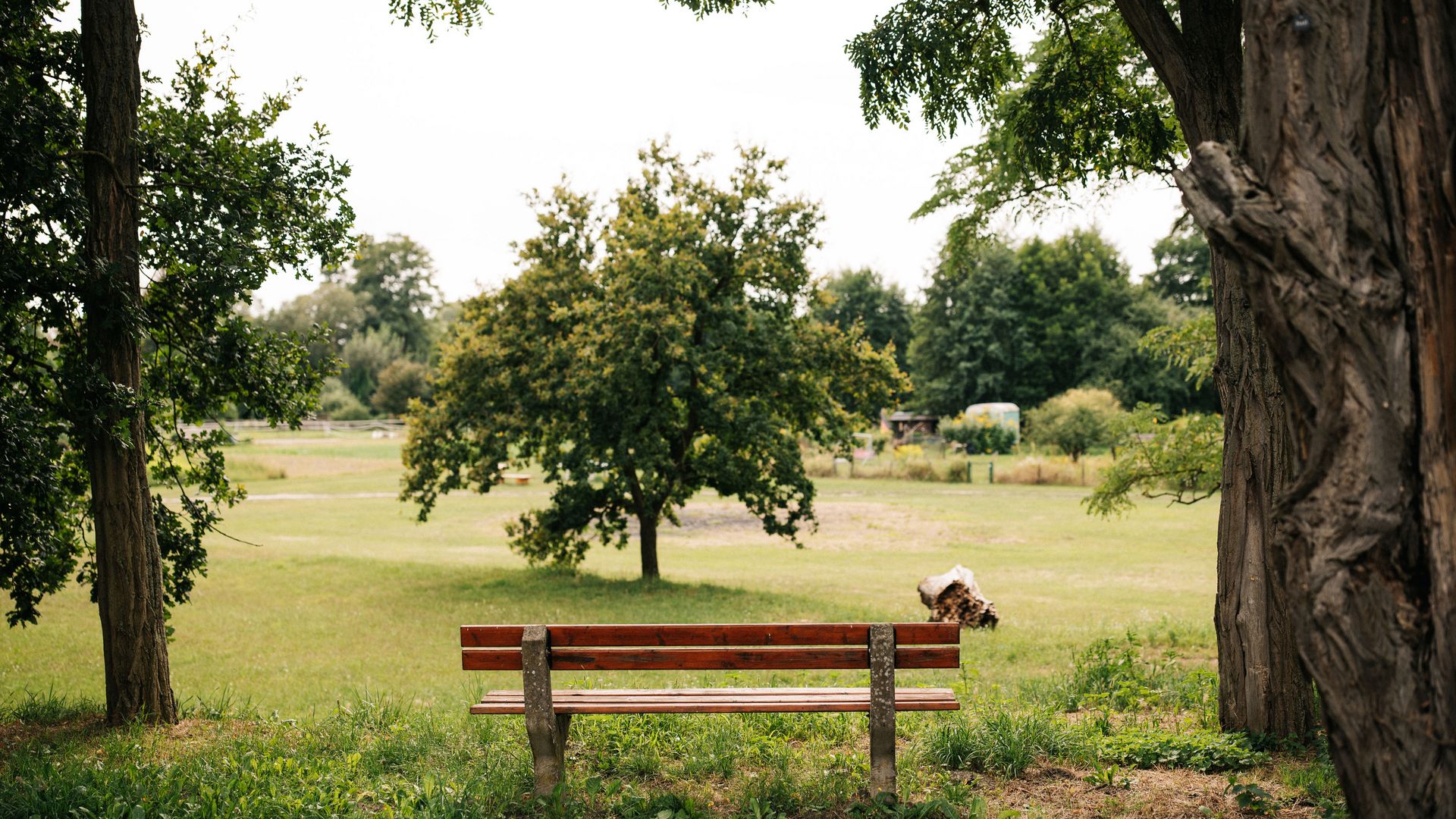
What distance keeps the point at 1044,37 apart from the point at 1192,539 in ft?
53.0

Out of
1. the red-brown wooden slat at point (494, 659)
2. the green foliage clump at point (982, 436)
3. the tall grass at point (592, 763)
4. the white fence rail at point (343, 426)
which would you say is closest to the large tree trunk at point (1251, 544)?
the tall grass at point (592, 763)

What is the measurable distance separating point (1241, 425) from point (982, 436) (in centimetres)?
5272

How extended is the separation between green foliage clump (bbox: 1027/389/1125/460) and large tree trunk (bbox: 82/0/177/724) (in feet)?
147

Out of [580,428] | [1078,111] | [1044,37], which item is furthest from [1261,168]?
[580,428]

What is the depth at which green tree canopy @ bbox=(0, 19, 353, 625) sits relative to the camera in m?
7.09

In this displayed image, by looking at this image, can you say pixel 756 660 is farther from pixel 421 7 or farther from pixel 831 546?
pixel 831 546

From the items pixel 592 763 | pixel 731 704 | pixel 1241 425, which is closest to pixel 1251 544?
pixel 1241 425

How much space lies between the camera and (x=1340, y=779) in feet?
11.0

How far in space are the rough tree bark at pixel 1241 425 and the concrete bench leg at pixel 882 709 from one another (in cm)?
227

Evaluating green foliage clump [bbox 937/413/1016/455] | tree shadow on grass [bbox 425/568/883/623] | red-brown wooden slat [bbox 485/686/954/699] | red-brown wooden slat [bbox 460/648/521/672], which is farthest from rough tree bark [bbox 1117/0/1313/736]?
green foliage clump [bbox 937/413/1016/455]

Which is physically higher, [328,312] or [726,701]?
[328,312]

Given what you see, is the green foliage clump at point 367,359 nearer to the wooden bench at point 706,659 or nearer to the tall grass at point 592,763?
the tall grass at point 592,763

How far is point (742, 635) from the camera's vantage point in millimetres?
5203

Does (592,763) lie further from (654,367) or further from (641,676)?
(654,367)
